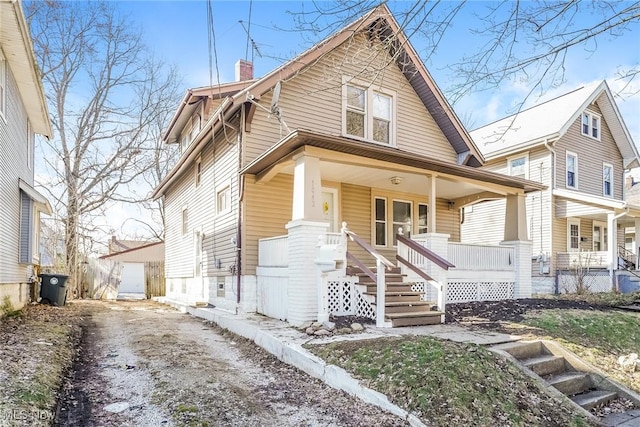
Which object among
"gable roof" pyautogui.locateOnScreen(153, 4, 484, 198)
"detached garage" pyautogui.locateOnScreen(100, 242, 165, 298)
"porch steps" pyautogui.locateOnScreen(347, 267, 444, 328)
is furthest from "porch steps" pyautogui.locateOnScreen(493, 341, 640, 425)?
"detached garage" pyautogui.locateOnScreen(100, 242, 165, 298)

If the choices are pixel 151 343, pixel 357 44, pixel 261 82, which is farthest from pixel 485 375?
pixel 357 44

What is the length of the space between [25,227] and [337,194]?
816 centimetres

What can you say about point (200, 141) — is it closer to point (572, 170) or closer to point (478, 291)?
point (478, 291)

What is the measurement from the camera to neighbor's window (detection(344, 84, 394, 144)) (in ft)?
38.4

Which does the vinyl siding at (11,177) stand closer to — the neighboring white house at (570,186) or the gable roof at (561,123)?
the neighboring white house at (570,186)

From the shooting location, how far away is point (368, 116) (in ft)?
38.8

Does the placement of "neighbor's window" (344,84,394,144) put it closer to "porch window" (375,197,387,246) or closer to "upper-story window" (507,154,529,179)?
"porch window" (375,197,387,246)

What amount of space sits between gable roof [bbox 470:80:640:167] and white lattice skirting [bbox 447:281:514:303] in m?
8.46

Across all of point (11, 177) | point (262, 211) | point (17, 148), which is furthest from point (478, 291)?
point (17, 148)

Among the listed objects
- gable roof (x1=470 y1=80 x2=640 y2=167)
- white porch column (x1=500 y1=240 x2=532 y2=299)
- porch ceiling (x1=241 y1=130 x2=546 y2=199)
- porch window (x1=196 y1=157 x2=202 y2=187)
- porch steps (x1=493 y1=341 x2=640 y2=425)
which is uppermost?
gable roof (x1=470 y1=80 x2=640 y2=167)

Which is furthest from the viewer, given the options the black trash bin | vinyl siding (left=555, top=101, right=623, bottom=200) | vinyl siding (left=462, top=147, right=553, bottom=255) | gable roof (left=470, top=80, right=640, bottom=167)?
vinyl siding (left=555, top=101, right=623, bottom=200)

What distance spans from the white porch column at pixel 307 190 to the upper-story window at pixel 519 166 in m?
13.9

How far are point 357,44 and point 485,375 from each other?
9.33 metres

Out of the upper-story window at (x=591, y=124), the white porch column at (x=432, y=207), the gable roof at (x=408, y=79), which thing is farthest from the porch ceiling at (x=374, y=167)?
the upper-story window at (x=591, y=124)
